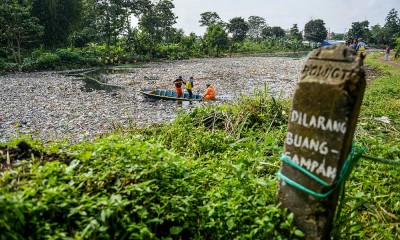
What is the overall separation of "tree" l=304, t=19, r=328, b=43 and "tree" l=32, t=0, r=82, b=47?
202 ft

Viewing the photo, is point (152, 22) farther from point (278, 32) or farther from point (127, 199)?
point (278, 32)

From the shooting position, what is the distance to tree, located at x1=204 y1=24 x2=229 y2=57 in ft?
136

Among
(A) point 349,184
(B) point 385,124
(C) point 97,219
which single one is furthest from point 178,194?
(B) point 385,124

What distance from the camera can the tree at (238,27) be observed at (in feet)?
196

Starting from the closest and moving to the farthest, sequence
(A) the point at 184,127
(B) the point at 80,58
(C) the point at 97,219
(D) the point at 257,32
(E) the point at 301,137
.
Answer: (C) the point at 97,219
(E) the point at 301,137
(A) the point at 184,127
(B) the point at 80,58
(D) the point at 257,32

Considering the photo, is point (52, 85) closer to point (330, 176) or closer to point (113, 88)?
point (113, 88)

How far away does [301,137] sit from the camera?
2.27m

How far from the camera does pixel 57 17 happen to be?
3291 centimetres

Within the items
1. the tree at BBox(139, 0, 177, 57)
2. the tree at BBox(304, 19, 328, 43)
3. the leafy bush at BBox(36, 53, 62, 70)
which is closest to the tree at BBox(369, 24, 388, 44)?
the tree at BBox(304, 19, 328, 43)

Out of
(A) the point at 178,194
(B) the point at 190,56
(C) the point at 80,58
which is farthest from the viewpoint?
(B) the point at 190,56

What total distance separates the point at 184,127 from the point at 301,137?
3.86 metres

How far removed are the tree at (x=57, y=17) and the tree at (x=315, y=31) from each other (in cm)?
6161

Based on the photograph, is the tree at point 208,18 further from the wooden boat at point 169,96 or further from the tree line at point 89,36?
the wooden boat at point 169,96

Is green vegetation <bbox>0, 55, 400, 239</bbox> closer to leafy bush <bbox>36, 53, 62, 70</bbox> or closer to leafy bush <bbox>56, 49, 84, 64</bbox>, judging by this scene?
leafy bush <bbox>36, 53, 62, 70</bbox>
